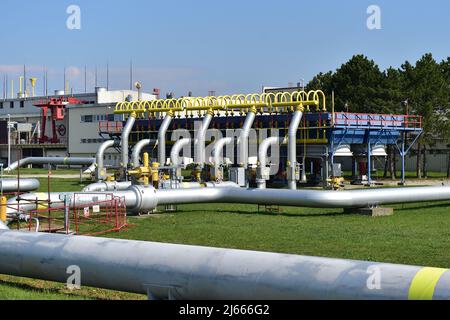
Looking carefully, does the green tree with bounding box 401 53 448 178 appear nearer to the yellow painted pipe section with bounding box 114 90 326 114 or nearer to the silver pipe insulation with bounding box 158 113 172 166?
the yellow painted pipe section with bounding box 114 90 326 114

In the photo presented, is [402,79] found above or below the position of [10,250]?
above

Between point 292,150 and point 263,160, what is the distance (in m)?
1.80

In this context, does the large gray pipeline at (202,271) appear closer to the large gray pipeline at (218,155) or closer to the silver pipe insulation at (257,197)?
the silver pipe insulation at (257,197)

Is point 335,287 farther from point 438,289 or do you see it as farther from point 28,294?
point 28,294

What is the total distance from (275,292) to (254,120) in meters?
36.8

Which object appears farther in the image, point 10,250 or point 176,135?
point 176,135

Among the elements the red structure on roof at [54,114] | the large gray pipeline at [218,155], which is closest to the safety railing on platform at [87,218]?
the large gray pipeline at [218,155]

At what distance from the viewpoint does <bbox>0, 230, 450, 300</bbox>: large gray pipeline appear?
7.96 metres

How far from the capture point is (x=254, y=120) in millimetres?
45000

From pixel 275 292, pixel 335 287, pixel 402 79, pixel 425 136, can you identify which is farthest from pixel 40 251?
pixel 402 79

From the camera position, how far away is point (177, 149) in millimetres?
44531

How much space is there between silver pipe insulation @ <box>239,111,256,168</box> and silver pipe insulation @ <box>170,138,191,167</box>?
4241mm

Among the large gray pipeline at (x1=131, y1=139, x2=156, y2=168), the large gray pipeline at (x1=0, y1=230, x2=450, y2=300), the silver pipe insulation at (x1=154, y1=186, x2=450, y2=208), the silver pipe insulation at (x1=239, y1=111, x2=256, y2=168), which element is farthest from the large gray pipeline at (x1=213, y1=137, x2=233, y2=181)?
the large gray pipeline at (x1=0, y1=230, x2=450, y2=300)

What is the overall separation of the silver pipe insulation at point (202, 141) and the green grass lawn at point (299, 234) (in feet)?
49.0
